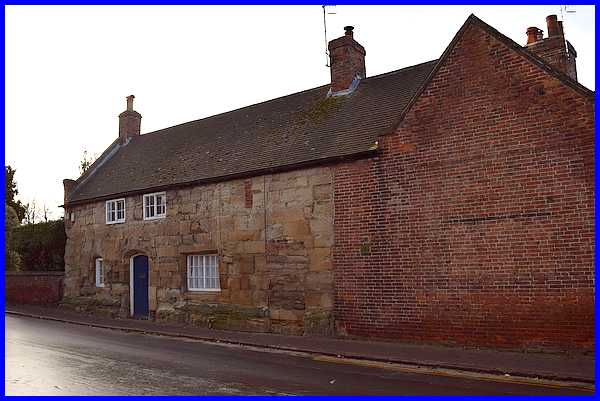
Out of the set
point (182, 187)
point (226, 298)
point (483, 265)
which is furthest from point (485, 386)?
point (182, 187)

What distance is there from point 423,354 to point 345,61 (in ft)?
35.7

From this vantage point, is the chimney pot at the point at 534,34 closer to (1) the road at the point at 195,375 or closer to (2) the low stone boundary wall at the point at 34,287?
(1) the road at the point at 195,375

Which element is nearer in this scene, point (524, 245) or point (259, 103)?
point (524, 245)

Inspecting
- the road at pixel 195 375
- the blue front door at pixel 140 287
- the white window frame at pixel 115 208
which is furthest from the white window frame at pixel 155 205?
the road at pixel 195 375

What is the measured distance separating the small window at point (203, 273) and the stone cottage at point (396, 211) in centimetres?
6

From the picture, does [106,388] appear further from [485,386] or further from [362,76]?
[362,76]

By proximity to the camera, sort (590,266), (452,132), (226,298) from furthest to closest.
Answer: (226,298)
(452,132)
(590,266)

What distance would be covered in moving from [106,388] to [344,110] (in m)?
11.7

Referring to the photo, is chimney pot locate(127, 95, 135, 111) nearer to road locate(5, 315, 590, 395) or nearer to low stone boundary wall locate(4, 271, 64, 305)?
low stone boundary wall locate(4, 271, 64, 305)

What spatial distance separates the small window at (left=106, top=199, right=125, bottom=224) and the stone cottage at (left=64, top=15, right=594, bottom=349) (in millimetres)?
414

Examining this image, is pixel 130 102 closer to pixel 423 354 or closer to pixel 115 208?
pixel 115 208

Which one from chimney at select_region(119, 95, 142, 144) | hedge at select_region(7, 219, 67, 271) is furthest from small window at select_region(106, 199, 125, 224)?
chimney at select_region(119, 95, 142, 144)

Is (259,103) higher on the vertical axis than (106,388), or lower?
higher

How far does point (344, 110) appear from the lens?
17.4m
